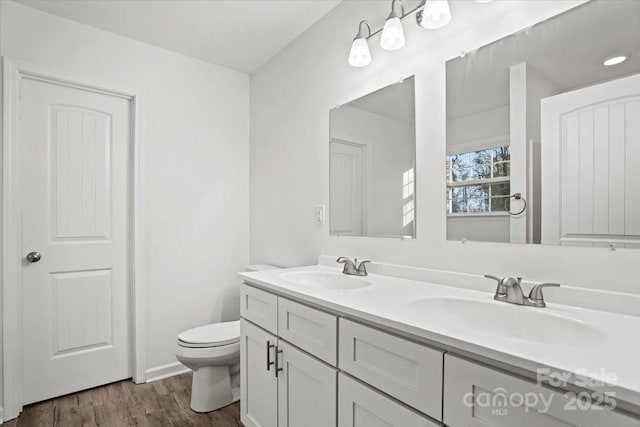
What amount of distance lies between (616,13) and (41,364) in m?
3.30

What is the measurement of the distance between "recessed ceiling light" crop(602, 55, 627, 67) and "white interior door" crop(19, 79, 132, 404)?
8.86 feet

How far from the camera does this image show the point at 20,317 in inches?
80.0

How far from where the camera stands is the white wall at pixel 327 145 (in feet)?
3.89

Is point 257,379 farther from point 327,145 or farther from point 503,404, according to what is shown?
point 327,145

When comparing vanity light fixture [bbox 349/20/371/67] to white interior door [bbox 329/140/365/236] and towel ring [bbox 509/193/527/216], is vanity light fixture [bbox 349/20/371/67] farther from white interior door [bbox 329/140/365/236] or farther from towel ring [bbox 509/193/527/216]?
towel ring [bbox 509/193/527/216]

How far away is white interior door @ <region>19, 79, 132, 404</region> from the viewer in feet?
6.88

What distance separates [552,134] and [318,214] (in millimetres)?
1346

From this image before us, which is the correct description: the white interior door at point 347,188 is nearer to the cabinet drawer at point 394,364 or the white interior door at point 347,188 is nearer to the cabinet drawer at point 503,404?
the cabinet drawer at point 394,364

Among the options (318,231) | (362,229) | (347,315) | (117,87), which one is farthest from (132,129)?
(347,315)

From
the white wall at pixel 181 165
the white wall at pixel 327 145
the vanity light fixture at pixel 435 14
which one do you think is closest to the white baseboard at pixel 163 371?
the white wall at pixel 181 165

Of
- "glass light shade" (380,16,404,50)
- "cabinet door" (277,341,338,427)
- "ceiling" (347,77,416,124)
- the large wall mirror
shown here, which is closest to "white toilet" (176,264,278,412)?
"cabinet door" (277,341,338,427)

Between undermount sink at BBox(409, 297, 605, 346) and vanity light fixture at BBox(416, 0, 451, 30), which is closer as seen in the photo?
undermount sink at BBox(409, 297, 605, 346)

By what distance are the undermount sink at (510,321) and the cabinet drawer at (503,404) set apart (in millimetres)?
114

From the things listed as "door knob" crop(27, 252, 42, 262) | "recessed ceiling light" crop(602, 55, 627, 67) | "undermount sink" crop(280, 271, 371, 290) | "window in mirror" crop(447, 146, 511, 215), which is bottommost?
"undermount sink" crop(280, 271, 371, 290)
